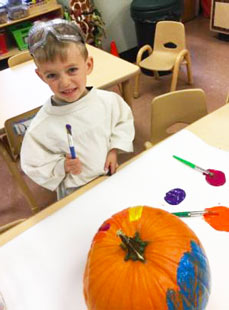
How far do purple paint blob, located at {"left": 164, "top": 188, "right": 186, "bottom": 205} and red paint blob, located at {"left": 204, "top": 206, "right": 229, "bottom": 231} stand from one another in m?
0.08

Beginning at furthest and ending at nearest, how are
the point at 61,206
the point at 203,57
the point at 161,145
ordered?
the point at 203,57
the point at 161,145
the point at 61,206

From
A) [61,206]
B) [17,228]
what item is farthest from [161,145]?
[17,228]

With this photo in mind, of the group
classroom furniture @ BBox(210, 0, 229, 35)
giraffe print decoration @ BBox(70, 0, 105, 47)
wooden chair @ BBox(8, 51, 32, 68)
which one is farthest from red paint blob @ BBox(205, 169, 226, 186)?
classroom furniture @ BBox(210, 0, 229, 35)

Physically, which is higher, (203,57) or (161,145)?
(161,145)

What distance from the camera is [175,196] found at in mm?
861

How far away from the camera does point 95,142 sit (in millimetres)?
1086

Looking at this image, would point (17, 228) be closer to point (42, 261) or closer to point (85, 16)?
point (42, 261)

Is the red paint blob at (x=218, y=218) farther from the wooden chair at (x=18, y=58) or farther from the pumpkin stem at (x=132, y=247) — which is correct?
the wooden chair at (x=18, y=58)

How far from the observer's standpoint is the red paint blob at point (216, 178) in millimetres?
886

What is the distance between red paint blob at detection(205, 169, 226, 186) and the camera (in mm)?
886

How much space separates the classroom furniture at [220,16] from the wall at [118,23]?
98 centimetres

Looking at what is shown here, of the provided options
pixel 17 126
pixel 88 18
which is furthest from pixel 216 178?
pixel 88 18

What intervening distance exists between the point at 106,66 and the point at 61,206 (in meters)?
1.19

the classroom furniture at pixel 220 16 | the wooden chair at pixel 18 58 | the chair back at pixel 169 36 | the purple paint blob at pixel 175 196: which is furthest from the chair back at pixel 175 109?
the classroom furniture at pixel 220 16
